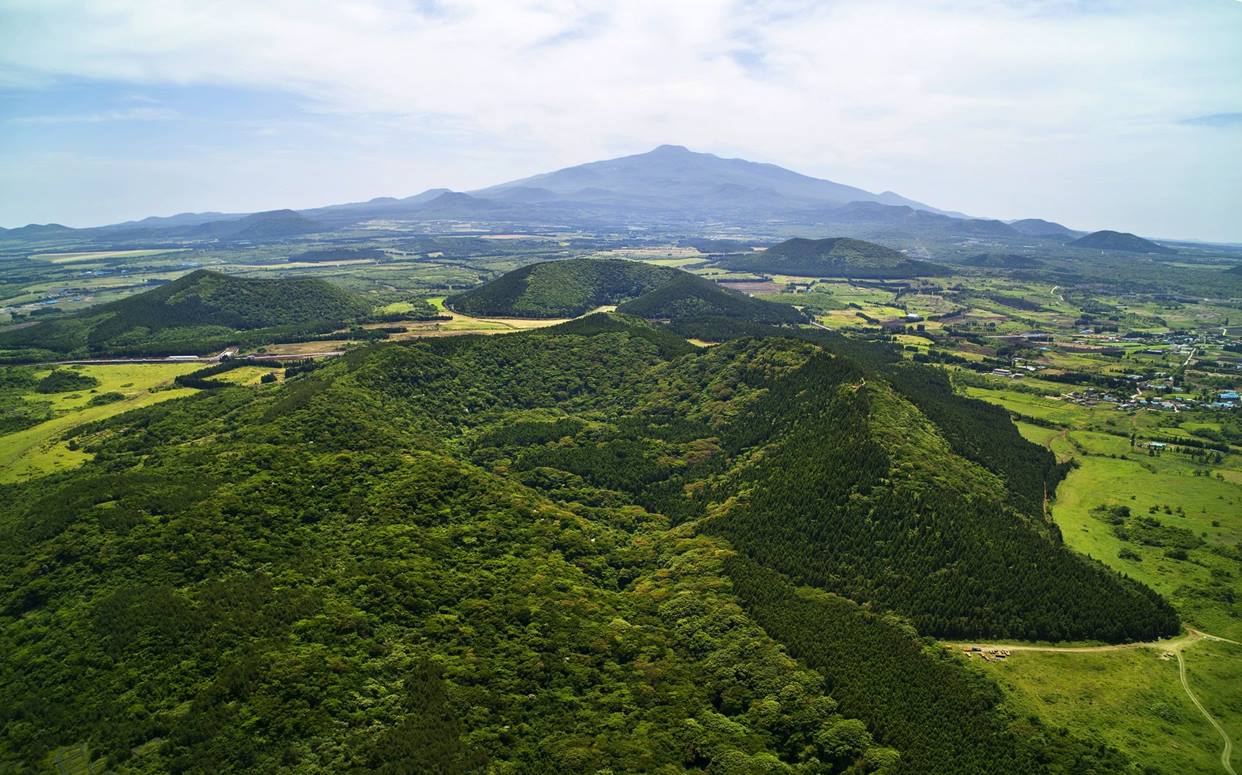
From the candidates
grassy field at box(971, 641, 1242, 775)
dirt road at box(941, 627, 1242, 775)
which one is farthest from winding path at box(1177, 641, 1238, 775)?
grassy field at box(971, 641, 1242, 775)

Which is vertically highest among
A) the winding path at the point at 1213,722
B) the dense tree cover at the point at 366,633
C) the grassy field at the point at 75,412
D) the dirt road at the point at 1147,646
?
the grassy field at the point at 75,412

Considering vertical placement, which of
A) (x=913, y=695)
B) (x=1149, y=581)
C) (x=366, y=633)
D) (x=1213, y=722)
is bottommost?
(x=1213, y=722)

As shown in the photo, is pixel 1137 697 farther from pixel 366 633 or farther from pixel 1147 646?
pixel 366 633

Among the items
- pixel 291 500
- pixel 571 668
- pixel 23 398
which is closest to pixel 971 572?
pixel 571 668

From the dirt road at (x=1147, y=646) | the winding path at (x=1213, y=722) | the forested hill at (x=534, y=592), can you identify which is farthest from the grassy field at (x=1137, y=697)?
the forested hill at (x=534, y=592)

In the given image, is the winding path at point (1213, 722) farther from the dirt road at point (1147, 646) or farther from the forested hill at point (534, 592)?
the forested hill at point (534, 592)

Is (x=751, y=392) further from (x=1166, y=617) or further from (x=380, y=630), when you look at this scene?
(x=380, y=630)

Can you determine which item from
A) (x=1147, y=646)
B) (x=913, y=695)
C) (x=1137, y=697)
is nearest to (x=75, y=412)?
(x=913, y=695)
